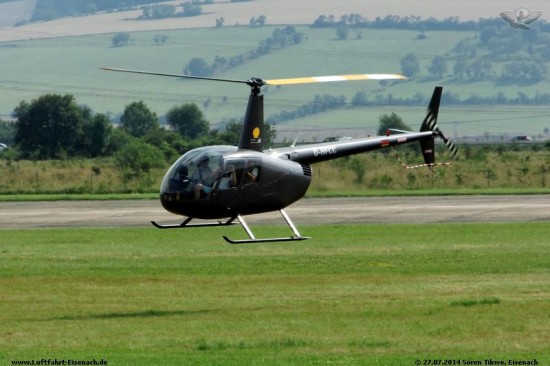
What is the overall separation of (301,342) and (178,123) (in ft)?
371

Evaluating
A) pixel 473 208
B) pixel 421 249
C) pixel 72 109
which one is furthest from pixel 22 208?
pixel 72 109

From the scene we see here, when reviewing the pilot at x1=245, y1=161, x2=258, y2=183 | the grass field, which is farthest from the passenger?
the grass field

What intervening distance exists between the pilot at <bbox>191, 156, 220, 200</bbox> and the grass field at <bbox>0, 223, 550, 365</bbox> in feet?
8.25

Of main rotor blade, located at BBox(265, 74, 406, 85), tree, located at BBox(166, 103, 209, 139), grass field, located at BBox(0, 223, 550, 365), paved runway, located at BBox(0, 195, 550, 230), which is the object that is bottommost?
tree, located at BBox(166, 103, 209, 139)

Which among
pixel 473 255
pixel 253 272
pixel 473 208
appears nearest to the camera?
pixel 253 272

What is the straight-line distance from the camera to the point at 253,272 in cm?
3438

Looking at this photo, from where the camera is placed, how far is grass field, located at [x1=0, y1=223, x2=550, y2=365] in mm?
22141

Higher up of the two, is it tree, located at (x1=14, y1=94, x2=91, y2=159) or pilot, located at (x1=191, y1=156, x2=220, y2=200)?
pilot, located at (x1=191, y1=156, x2=220, y2=200)

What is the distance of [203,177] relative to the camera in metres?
28.0

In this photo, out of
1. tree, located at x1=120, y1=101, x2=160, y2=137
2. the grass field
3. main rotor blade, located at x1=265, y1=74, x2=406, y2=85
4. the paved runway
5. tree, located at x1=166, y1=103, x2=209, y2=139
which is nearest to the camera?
the grass field

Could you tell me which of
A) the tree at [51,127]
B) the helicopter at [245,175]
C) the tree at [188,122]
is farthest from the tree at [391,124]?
the helicopter at [245,175]

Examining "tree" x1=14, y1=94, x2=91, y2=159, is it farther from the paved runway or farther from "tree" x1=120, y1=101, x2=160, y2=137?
the paved runway

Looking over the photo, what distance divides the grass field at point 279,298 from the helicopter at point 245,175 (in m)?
1.96

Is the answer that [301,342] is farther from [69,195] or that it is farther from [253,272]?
[69,195]
